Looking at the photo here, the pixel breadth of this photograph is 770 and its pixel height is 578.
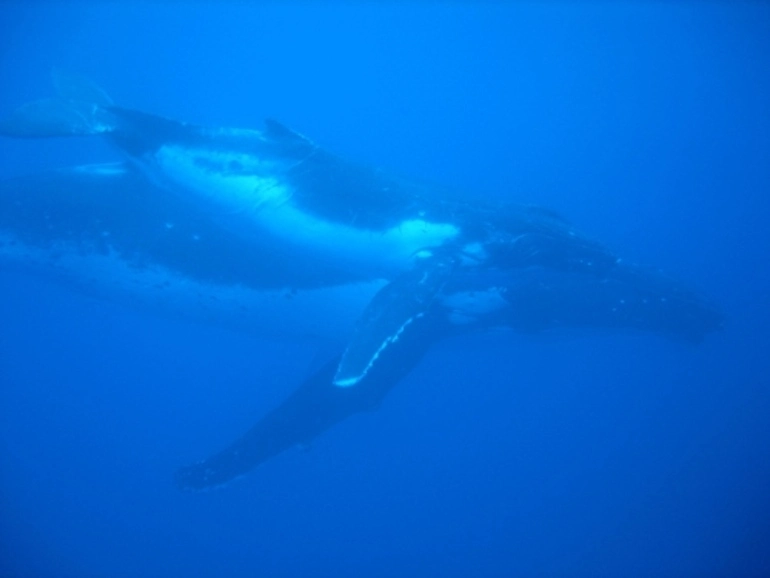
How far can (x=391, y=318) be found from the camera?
6.72m

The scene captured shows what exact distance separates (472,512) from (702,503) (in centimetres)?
652

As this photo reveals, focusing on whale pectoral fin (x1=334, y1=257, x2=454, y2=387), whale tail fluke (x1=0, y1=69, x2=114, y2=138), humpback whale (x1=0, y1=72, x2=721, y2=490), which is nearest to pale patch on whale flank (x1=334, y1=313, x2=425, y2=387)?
whale pectoral fin (x1=334, y1=257, x2=454, y2=387)

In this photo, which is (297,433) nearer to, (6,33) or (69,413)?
(69,413)

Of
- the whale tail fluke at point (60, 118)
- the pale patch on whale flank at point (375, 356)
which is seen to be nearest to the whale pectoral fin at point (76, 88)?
the whale tail fluke at point (60, 118)

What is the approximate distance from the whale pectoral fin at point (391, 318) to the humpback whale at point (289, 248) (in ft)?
0.14

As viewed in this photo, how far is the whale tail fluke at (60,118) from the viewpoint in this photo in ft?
23.0

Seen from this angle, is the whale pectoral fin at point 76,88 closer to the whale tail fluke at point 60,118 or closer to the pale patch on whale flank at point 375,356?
the whale tail fluke at point 60,118

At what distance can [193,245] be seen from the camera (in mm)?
8430

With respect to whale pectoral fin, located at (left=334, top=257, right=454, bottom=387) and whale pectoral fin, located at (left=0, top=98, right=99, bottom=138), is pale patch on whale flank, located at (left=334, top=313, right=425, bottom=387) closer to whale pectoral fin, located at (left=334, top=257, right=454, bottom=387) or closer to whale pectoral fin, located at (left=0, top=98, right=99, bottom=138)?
whale pectoral fin, located at (left=334, top=257, right=454, bottom=387)

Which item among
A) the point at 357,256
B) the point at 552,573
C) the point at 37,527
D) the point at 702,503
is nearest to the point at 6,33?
the point at 37,527

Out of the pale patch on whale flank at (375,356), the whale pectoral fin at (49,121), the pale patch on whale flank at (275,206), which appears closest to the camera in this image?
the pale patch on whale flank at (375,356)

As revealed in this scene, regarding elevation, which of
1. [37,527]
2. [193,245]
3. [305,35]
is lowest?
[37,527]

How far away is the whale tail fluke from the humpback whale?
2cm

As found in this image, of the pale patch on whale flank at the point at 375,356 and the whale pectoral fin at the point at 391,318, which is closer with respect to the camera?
the pale patch on whale flank at the point at 375,356
